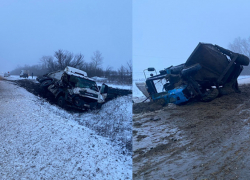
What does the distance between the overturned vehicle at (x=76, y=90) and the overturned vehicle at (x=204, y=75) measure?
107 cm

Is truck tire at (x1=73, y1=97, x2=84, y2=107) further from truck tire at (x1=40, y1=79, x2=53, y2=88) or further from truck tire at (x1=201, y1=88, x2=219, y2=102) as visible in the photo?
truck tire at (x1=201, y1=88, x2=219, y2=102)

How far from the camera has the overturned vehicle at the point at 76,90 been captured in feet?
15.9

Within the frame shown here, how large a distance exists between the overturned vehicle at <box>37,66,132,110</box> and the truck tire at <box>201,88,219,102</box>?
64.8 inches

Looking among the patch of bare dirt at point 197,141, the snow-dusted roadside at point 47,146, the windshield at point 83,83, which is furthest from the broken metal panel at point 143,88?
the snow-dusted roadside at point 47,146

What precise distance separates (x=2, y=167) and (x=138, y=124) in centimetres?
244

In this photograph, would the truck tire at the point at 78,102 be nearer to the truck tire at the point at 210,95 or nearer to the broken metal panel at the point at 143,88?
the broken metal panel at the point at 143,88

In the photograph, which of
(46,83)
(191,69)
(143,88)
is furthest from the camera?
(143,88)

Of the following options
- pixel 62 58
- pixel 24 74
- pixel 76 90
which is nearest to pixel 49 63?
pixel 62 58

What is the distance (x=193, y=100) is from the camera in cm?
461

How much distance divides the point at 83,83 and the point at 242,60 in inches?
136

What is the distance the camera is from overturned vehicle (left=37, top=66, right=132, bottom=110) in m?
4.85

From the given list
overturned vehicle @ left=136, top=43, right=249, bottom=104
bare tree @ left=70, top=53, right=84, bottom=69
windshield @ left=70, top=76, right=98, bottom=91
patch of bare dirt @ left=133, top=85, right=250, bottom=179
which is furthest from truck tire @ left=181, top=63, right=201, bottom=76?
bare tree @ left=70, top=53, right=84, bottom=69

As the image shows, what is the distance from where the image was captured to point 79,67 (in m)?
5.14

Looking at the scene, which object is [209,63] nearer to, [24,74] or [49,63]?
[49,63]
